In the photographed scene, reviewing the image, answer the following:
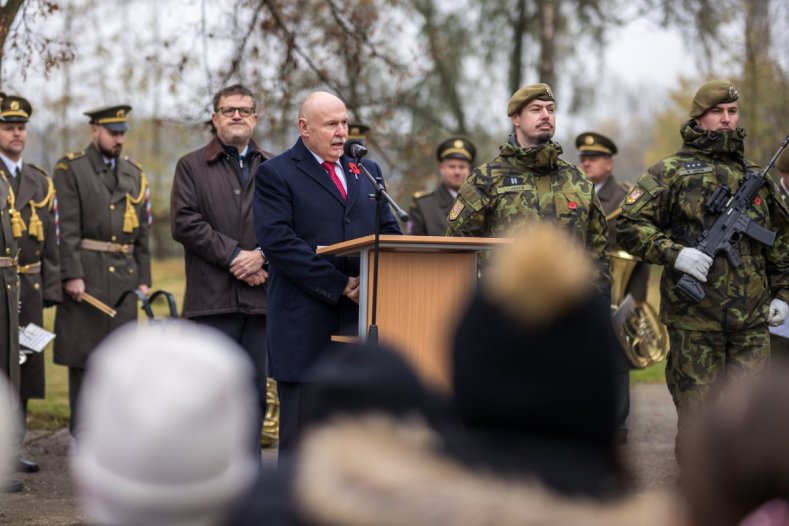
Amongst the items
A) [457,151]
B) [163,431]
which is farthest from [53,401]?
[163,431]

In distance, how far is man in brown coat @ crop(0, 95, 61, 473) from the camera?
8008 millimetres

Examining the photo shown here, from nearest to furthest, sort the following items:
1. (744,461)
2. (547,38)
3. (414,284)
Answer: (744,461) < (414,284) < (547,38)

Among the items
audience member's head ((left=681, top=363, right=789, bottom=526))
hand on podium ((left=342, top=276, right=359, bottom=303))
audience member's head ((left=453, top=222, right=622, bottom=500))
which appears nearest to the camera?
audience member's head ((left=681, top=363, right=789, bottom=526))

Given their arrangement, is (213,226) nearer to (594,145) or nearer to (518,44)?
(594,145)

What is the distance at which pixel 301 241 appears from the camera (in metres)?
6.12

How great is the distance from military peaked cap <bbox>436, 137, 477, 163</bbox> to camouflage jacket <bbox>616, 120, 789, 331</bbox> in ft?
12.2

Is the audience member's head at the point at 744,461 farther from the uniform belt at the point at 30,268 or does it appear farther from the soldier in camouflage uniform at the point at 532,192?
the uniform belt at the point at 30,268

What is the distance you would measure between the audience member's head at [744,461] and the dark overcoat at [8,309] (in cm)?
659

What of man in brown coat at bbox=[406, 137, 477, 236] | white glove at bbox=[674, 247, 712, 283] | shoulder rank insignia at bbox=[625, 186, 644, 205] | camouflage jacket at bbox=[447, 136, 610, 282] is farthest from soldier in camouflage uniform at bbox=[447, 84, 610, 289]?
man in brown coat at bbox=[406, 137, 477, 236]

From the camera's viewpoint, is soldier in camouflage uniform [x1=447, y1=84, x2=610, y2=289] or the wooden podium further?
soldier in camouflage uniform [x1=447, y1=84, x2=610, y2=289]

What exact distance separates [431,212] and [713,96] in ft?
12.6

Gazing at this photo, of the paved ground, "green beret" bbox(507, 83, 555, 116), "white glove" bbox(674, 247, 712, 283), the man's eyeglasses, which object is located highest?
"green beret" bbox(507, 83, 555, 116)

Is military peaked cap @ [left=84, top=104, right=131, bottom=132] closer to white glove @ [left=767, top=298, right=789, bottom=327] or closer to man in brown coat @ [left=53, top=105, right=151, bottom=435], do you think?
man in brown coat @ [left=53, top=105, right=151, bottom=435]

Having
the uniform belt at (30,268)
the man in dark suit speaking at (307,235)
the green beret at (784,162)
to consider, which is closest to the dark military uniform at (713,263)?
the man in dark suit speaking at (307,235)
